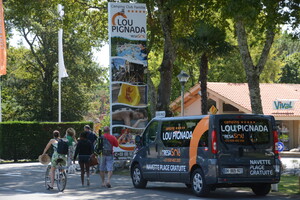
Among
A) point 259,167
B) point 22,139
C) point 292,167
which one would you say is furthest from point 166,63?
point 259,167

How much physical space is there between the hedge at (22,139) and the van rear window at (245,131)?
25.4 m

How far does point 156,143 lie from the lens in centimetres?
1866

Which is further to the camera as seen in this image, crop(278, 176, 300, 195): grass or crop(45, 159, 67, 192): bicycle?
crop(45, 159, 67, 192): bicycle

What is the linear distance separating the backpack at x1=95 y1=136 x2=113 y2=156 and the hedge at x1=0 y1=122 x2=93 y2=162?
20.6 m

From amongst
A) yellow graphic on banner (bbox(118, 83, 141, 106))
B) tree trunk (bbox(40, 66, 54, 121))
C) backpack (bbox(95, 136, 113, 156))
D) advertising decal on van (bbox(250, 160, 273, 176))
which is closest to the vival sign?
tree trunk (bbox(40, 66, 54, 121))

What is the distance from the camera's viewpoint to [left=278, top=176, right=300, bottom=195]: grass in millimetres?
18264

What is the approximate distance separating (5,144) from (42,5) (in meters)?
9.18

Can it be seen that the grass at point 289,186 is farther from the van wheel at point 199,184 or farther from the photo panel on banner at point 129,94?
the photo panel on banner at point 129,94

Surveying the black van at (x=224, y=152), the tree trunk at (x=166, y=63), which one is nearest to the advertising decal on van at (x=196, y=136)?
the black van at (x=224, y=152)

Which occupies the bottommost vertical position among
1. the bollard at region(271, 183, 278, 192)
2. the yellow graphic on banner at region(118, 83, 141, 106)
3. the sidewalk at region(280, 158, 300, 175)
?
the sidewalk at region(280, 158, 300, 175)

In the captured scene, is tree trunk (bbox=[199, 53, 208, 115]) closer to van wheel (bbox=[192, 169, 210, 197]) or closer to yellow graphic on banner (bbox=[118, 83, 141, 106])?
yellow graphic on banner (bbox=[118, 83, 141, 106])

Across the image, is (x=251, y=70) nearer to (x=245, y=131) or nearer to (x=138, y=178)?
(x=138, y=178)

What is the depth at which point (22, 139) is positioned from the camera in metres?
40.2

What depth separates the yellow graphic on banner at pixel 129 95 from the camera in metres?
27.8
